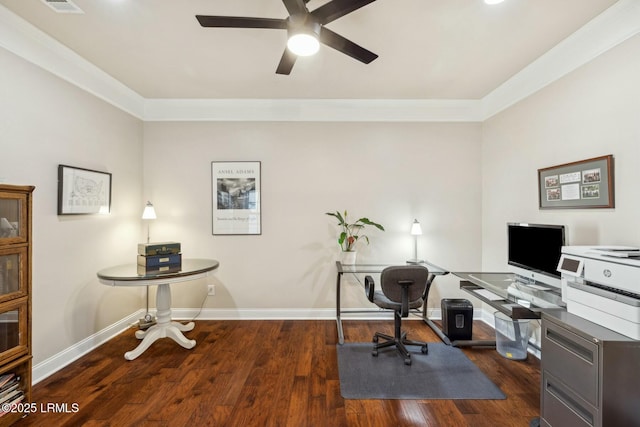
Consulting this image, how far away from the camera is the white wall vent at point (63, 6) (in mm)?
1871

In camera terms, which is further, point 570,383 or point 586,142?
point 586,142

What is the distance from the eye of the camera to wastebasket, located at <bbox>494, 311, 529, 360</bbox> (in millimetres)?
2639

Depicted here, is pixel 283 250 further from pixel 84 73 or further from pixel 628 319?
pixel 628 319

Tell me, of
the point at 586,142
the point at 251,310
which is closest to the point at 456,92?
the point at 586,142

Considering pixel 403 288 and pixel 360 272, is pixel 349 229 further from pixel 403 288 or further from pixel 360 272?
pixel 403 288

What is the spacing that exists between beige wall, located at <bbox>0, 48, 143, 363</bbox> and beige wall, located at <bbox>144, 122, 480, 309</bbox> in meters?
0.51

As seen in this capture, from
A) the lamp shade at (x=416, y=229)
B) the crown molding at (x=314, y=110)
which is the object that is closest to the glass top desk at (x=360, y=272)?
the lamp shade at (x=416, y=229)

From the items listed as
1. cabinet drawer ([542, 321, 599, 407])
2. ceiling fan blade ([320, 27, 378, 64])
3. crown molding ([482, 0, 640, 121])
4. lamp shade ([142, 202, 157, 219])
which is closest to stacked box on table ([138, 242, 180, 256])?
lamp shade ([142, 202, 157, 219])

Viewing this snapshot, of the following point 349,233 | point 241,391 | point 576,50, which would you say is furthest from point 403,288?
point 576,50

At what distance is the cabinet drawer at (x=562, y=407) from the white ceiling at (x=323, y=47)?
2364mm

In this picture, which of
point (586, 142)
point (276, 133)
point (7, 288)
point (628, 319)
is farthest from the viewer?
point (276, 133)

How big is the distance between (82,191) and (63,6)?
147 cm

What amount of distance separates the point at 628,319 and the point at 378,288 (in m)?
2.19

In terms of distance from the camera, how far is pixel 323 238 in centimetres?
356
